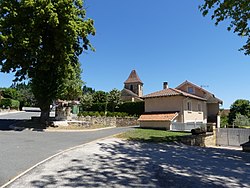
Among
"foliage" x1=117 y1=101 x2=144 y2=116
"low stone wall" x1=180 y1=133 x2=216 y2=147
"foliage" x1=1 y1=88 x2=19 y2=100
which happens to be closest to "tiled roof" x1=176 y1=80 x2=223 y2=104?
"foliage" x1=117 y1=101 x2=144 y2=116

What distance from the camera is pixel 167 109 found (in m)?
→ 29.0

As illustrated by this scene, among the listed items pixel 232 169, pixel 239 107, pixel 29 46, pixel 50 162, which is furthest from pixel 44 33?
pixel 239 107

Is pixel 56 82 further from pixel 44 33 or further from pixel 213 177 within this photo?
pixel 213 177

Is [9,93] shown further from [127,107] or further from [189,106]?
[189,106]

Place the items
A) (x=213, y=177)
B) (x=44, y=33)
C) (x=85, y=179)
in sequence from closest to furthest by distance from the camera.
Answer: (x=85, y=179)
(x=213, y=177)
(x=44, y=33)

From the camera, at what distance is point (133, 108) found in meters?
40.5

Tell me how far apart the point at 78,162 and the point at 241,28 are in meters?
12.8

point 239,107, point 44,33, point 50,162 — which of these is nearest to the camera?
point 50,162

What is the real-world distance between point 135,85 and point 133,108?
3337cm

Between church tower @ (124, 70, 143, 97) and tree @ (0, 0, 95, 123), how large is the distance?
51664 mm

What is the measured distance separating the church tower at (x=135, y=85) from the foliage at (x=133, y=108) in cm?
2943

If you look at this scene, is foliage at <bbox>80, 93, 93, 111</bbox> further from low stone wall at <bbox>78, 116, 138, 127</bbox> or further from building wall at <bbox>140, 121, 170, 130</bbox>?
building wall at <bbox>140, 121, 170, 130</bbox>

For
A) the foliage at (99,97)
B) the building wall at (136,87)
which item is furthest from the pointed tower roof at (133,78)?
the foliage at (99,97)

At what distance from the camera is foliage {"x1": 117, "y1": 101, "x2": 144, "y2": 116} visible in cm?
3944
